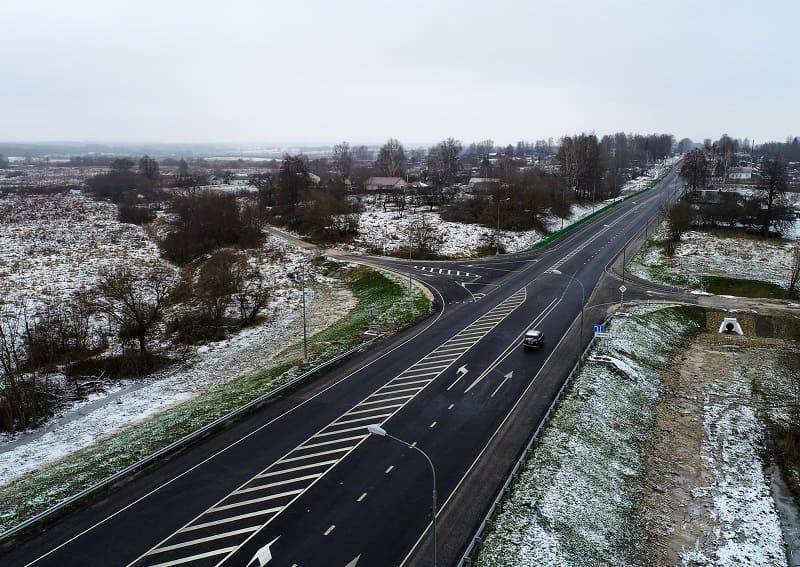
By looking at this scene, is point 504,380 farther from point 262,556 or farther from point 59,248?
point 59,248

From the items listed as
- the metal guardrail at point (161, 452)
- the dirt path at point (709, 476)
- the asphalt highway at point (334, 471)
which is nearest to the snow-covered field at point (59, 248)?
the metal guardrail at point (161, 452)

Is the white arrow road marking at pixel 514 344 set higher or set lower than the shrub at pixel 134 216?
lower

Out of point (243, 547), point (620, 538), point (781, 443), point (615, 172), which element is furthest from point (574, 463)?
point (615, 172)

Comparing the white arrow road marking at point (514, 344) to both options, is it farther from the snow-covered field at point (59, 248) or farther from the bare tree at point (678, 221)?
the snow-covered field at point (59, 248)

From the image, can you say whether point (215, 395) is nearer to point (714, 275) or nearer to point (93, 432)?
point (93, 432)

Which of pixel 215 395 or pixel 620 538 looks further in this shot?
pixel 215 395

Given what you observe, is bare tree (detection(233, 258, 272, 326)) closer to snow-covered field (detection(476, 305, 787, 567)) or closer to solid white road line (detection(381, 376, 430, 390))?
solid white road line (detection(381, 376, 430, 390))
